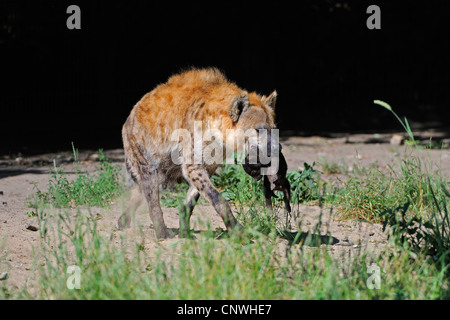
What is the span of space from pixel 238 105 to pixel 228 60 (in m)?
8.30

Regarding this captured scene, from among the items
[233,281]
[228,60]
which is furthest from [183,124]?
[228,60]

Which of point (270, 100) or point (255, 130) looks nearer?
point (255, 130)

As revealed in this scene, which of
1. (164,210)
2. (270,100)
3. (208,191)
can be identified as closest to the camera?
(208,191)

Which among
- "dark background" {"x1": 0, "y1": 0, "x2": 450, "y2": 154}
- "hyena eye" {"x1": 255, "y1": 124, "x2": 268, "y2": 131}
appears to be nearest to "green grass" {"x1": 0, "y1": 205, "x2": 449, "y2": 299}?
Result: "hyena eye" {"x1": 255, "y1": 124, "x2": 268, "y2": 131}

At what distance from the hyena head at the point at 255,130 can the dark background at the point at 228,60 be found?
5174 mm

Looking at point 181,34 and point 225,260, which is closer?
point 225,260

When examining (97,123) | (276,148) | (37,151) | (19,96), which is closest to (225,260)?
(276,148)

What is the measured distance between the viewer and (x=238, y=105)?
4422mm

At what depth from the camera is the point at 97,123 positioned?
11211 mm

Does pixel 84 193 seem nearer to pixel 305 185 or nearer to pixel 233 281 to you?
pixel 305 185

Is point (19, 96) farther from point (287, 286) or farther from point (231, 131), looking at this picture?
point (287, 286)

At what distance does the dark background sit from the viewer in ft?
35.4

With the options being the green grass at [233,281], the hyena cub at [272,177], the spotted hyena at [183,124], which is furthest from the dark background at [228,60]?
the green grass at [233,281]
